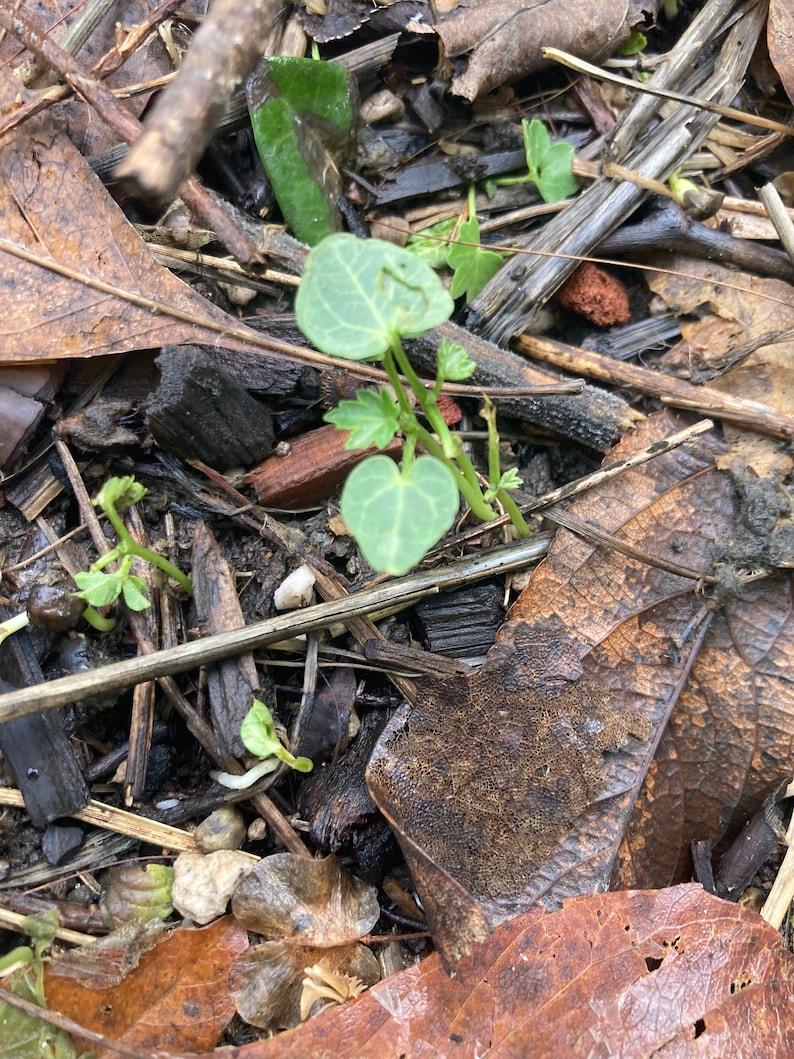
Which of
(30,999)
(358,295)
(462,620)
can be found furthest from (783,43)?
(30,999)

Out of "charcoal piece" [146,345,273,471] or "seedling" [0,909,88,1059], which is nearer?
"seedling" [0,909,88,1059]

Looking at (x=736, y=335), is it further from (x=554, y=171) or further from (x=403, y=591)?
(x=403, y=591)

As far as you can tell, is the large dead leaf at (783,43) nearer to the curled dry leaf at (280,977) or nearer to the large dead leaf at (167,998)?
the curled dry leaf at (280,977)

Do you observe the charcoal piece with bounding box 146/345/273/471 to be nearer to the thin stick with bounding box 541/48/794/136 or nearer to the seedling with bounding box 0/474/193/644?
the seedling with bounding box 0/474/193/644

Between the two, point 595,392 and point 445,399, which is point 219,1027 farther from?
point 595,392

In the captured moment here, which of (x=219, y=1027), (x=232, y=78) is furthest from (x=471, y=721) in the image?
(x=232, y=78)

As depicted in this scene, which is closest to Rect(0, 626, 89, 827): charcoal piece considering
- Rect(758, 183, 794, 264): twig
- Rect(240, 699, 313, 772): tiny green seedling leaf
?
Rect(240, 699, 313, 772): tiny green seedling leaf
